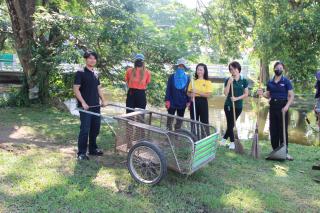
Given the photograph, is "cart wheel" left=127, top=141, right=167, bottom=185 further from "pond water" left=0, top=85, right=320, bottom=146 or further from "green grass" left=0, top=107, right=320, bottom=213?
"pond water" left=0, top=85, right=320, bottom=146

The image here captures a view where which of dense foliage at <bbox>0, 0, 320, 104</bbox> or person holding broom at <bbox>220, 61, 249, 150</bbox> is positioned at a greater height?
dense foliage at <bbox>0, 0, 320, 104</bbox>

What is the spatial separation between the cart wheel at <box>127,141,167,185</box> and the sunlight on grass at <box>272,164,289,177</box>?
223 centimetres

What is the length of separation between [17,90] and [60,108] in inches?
58.3

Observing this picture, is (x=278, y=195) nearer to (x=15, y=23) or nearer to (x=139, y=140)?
(x=139, y=140)

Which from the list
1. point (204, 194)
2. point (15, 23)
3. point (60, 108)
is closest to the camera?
point (204, 194)

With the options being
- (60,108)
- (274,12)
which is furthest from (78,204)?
(274,12)

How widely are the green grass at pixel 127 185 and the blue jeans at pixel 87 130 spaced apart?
0.80 feet

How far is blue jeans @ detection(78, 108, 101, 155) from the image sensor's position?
548 centimetres

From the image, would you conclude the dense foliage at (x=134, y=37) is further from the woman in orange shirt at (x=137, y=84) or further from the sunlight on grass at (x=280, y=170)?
the sunlight on grass at (x=280, y=170)

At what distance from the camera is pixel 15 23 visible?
1002cm

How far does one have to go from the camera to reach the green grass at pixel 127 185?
4.20 m

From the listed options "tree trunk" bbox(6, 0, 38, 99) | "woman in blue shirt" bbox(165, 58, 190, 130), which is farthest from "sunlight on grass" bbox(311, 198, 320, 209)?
"tree trunk" bbox(6, 0, 38, 99)

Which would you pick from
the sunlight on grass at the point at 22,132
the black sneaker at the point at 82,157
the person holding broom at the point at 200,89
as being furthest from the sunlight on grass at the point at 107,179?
the sunlight on grass at the point at 22,132

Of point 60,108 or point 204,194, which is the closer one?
point 204,194
